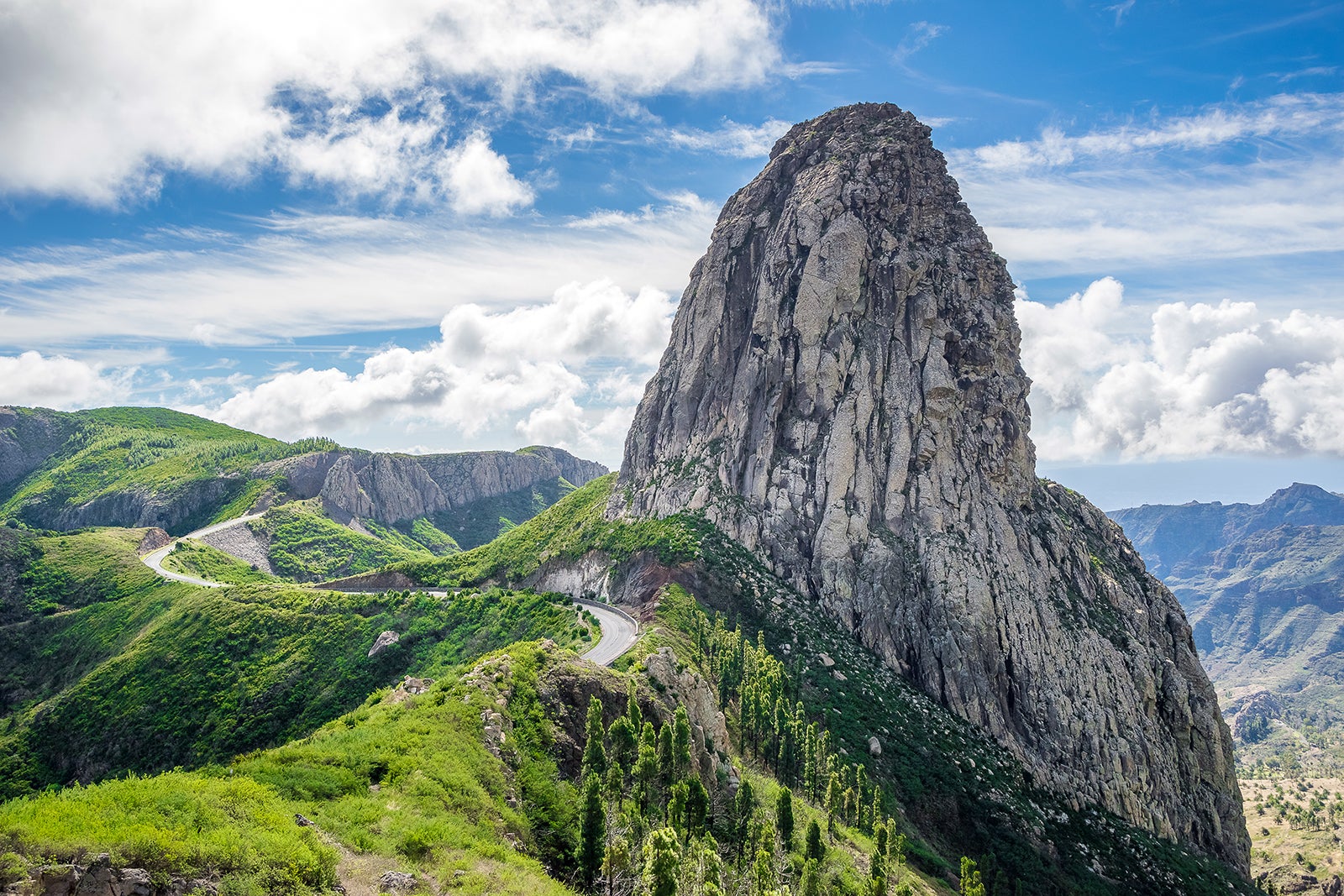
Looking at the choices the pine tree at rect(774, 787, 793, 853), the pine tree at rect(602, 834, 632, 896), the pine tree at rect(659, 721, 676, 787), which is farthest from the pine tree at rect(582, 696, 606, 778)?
the pine tree at rect(774, 787, 793, 853)

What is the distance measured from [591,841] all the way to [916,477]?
260ft

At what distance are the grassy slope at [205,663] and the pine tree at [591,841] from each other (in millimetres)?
37265

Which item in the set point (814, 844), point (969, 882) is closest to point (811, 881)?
point (814, 844)

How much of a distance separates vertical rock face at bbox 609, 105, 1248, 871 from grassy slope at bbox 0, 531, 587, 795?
37.6m

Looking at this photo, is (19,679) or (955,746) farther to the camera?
(19,679)

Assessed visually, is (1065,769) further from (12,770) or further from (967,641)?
(12,770)

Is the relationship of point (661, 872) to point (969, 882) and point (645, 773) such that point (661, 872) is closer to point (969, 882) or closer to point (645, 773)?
point (645, 773)

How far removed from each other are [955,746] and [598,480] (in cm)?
8969

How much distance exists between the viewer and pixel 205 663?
7556 centimetres

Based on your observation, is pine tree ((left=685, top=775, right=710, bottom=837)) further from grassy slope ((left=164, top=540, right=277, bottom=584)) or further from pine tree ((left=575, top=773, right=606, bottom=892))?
grassy slope ((left=164, top=540, right=277, bottom=584))

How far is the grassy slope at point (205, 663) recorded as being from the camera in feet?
220

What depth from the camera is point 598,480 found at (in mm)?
145125

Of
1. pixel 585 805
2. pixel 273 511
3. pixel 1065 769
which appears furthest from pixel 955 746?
pixel 273 511

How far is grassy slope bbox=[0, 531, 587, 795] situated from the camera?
220 feet
